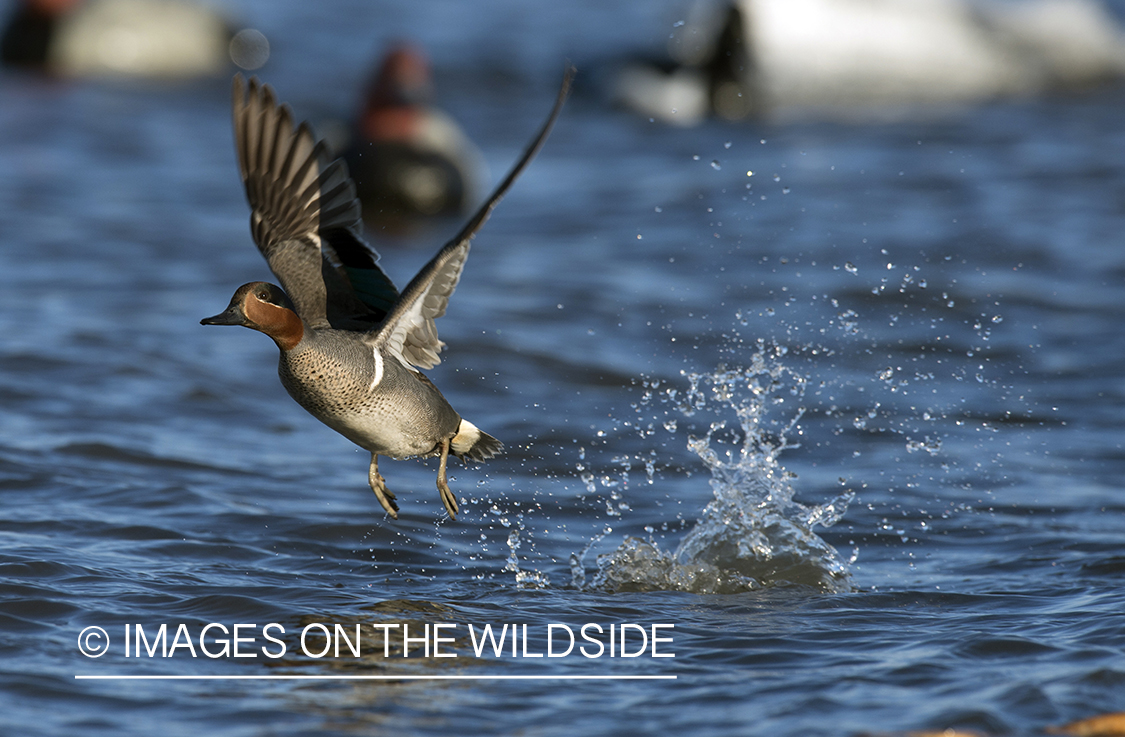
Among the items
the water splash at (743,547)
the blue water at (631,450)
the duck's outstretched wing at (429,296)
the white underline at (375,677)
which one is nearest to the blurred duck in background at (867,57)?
the blue water at (631,450)

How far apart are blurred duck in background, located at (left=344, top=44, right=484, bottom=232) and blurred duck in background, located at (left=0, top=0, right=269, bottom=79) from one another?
17.8 feet

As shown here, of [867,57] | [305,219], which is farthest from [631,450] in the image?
[867,57]

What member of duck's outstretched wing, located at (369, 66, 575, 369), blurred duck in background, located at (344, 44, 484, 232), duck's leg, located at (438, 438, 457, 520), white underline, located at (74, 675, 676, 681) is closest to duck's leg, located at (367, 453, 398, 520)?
duck's leg, located at (438, 438, 457, 520)

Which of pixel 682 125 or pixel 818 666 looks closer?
pixel 818 666

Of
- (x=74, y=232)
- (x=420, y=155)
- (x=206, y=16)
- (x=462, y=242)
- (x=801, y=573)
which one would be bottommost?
(x=801, y=573)

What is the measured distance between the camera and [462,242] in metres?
4.23

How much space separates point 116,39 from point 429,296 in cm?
1252

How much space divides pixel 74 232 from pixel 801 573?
22.8 feet

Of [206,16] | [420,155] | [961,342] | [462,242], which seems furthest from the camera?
[206,16]

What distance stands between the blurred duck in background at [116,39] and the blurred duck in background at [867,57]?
16.6 feet

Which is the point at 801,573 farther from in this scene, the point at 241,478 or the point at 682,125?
the point at 682,125

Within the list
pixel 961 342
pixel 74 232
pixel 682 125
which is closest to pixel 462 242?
pixel 961 342

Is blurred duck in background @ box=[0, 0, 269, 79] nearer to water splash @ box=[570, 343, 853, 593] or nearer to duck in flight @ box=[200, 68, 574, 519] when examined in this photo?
water splash @ box=[570, 343, 853, 593]

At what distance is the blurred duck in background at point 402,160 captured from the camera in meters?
11.1
